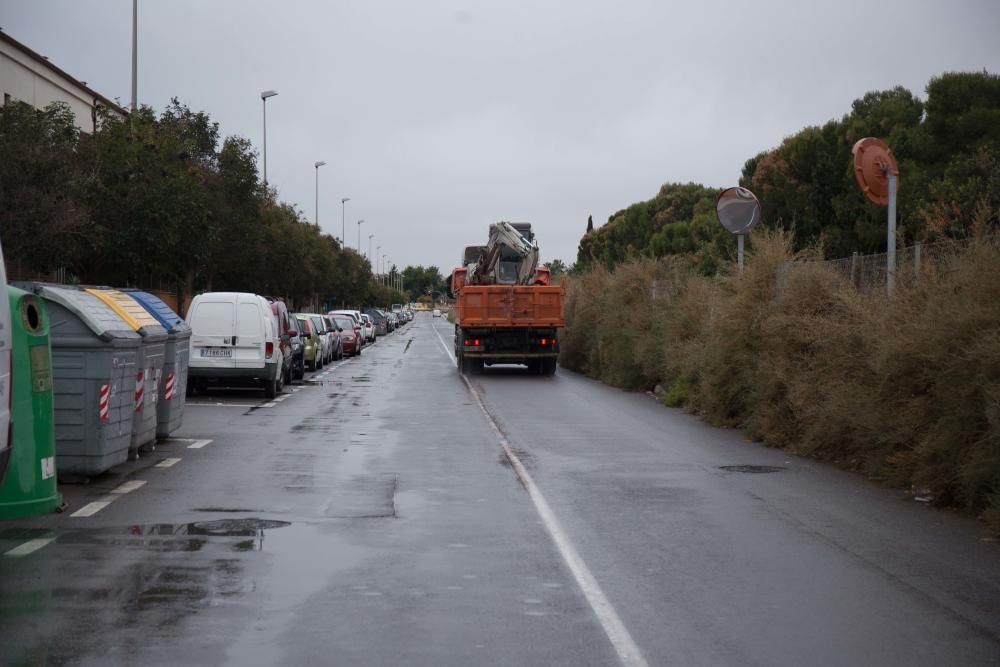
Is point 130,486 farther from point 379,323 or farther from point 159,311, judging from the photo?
point 379,323

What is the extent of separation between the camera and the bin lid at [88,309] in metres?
11.6

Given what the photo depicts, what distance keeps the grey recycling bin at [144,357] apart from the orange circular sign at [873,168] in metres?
8.99

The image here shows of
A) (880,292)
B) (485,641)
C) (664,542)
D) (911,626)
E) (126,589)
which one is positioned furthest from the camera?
(880,292)

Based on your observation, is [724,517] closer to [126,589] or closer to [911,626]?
[911,626]

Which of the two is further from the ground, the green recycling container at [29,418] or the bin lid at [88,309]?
the bin lid at [88,309]

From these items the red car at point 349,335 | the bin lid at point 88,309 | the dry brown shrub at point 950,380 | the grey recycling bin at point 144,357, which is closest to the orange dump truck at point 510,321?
the red car at point 349,335

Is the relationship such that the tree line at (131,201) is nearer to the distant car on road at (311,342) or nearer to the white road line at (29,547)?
the distant car on road at (311,342)

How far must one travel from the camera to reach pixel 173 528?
9367 millimetres

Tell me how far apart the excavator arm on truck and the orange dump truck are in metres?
2.42

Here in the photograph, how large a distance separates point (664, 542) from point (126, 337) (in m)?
5.91

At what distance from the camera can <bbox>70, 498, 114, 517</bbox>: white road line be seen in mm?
9984

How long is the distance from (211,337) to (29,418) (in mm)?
14924

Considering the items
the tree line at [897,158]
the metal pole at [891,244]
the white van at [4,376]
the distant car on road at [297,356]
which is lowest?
the distant car on road at [297,356]

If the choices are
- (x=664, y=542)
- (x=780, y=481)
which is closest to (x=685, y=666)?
(x=664, y=542)
